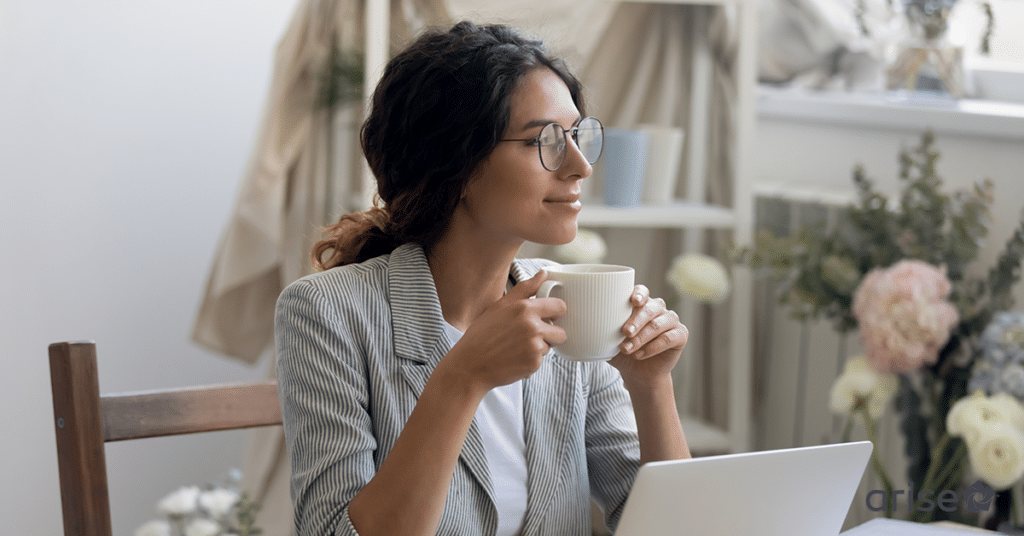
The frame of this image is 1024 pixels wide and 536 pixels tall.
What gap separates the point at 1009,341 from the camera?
4.85 feet

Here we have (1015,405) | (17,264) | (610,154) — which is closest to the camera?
(1015,405)

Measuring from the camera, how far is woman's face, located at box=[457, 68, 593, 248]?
3.20ft

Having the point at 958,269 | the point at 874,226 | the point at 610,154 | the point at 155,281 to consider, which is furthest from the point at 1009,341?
the point at 155,281

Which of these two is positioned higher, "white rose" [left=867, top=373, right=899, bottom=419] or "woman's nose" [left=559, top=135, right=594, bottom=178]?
"woman's nose" [left=559, top=135, right=594, bottom=178]

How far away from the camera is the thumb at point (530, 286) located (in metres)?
0.85

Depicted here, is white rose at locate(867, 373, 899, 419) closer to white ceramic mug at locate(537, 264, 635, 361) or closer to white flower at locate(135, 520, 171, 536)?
white ceramic mug at locate(537, 264, 635, 361)

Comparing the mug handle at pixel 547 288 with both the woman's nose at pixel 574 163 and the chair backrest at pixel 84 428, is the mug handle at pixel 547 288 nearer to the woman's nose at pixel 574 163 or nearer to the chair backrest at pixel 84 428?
the woman's nose at pixel 574 163

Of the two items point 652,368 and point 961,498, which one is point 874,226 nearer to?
point 961,498

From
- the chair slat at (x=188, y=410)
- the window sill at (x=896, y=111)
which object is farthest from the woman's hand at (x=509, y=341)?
the window sill at (x=896, y=111)

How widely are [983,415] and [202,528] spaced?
1.25m

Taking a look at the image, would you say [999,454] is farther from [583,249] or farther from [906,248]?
[583,249]

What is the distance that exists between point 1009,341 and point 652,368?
794mm

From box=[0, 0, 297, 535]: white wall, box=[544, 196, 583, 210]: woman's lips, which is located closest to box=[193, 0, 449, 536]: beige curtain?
box=[0, 0, 297, 535]: white wall

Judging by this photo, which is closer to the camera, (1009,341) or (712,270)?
(1009,341)
